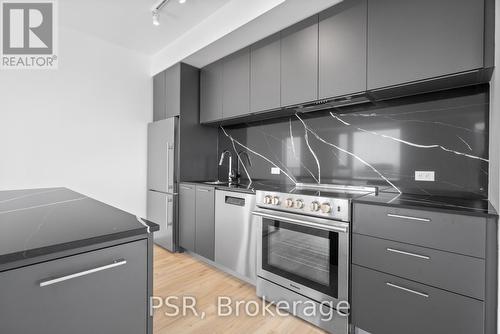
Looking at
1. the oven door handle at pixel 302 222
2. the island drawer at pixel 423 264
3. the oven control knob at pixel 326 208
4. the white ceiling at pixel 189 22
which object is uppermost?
the white ceiling at pixel 189 22

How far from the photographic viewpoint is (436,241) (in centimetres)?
131

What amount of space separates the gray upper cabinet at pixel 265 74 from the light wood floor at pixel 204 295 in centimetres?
171

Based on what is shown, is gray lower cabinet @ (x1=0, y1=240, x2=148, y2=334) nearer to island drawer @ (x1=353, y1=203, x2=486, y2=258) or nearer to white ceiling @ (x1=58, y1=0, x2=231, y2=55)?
island drawer @ (x1=353, y1=203, x2=486, y2=258)

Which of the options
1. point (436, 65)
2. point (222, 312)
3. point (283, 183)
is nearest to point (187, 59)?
point (283, 183)

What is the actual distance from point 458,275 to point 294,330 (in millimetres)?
1044

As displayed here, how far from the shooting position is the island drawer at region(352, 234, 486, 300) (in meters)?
1.22

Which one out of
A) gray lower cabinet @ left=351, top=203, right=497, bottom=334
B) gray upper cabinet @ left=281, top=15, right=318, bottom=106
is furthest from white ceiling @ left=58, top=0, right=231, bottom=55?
gray lower cabinet @ left=351, top=203, right=497, bottom=334

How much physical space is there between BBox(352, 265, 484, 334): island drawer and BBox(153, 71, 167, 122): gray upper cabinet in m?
2.91

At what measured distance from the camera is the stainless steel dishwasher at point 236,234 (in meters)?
2.24

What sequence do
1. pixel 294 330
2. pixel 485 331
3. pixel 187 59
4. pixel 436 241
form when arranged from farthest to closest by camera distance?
pixel 187 59, pixel 294 330, pixel 436 241, pixel 485 331

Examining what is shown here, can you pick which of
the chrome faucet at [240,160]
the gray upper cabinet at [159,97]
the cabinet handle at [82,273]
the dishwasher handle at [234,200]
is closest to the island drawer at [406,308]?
the dishwasher handle at [234,200]

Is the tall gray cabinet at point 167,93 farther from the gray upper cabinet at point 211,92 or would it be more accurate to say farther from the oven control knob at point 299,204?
the oven control knob at point 299,204

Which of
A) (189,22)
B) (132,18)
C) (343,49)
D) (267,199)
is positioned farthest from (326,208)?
(132,18)

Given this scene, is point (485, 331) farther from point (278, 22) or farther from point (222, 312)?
point (278, 22)
